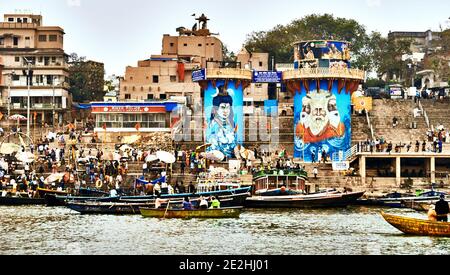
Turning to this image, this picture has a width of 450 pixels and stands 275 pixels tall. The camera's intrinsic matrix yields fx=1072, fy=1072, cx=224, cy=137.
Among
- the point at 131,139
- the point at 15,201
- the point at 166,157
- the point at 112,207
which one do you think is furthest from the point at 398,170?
the point at 15,201

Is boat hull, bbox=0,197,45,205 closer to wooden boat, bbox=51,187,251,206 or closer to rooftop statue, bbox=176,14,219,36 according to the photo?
wooden boat, bbox=51,187,251,206

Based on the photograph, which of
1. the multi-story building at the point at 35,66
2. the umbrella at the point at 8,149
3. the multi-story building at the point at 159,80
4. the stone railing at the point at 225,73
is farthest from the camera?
the multi-story building at the point at 35,66

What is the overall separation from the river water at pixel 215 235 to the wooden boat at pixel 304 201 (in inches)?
130

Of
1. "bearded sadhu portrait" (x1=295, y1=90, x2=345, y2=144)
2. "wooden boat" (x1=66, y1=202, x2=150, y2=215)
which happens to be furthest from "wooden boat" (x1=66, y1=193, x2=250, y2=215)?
"bearded sadhu portrait" (x1=295, y1=90, x2=345, y2=144)

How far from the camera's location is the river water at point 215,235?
35562mm

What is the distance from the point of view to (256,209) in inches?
2247

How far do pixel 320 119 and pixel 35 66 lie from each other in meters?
32.8

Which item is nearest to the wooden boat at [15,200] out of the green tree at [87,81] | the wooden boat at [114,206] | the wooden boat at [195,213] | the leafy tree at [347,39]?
the wooden boat at [114,206]

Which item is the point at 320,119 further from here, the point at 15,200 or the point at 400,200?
the point at 15,200

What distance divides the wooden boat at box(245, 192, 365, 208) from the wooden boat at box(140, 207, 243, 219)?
9062 mm

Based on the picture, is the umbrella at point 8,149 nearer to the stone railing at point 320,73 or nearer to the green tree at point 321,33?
the stone railing at point 320,73

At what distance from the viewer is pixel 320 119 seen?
7450 cm

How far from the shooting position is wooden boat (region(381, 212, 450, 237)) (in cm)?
3694

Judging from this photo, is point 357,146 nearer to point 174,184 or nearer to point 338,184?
point 338,184
